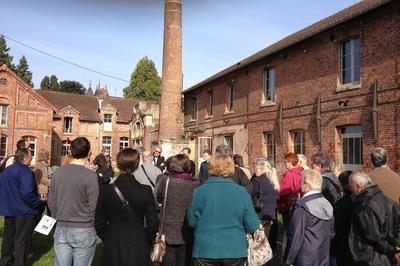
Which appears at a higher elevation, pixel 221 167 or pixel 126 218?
pixel 221 167

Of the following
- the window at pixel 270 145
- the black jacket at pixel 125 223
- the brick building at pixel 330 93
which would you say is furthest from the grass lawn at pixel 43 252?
the window at pixel 270 145

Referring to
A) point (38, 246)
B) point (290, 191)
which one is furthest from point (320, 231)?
point (38, 246)

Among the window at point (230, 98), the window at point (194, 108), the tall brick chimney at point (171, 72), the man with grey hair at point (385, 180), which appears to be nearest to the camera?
the man with grey hair at point (385, 180)

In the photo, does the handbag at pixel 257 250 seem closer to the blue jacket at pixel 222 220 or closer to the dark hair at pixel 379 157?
the blue jacket at pixel 222 220

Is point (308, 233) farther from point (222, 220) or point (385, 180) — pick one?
point (385, 180)

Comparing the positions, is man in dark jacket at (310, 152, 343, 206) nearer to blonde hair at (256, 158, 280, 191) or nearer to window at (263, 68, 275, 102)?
blonde hair at (256, 158, 280, 191)

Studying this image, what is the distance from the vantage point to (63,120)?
40781mm

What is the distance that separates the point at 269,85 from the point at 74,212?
14.9 metres

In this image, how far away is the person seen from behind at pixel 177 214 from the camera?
438cm

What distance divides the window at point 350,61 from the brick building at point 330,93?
33mm

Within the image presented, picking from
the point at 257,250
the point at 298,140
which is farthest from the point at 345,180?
the point at 298,140

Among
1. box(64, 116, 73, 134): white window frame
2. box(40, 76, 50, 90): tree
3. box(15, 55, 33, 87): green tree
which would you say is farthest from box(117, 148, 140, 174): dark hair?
box(40, 76, 50, 90): tree

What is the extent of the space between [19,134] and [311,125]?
29.3m

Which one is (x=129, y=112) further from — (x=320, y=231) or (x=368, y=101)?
(x=320, y=231)
